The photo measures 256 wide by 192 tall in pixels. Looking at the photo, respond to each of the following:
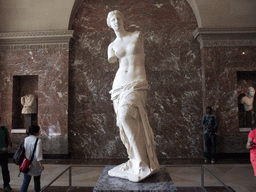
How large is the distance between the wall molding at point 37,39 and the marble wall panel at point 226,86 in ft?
15.9

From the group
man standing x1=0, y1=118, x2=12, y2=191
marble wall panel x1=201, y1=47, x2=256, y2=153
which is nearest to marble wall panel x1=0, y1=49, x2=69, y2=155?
man standing x1=0, y1=118, x2=12, y2=191

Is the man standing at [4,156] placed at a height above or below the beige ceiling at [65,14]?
below

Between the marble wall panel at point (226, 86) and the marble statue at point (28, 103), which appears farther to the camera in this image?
the marble statue at point (28, 103)

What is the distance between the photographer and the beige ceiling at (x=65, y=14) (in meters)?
7.98

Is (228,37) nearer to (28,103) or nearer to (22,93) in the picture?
(28,103)

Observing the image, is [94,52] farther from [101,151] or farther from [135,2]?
[101,151]

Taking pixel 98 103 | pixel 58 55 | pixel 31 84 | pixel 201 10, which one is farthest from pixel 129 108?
pixel 31 84

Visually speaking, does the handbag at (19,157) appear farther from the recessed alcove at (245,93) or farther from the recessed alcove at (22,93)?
the recessed alcove at (245,93)

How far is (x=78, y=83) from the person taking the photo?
325 inches

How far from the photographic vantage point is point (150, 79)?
814 cm

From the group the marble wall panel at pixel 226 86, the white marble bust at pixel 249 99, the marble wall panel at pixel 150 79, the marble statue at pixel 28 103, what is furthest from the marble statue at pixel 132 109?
the white marble bust at pixel 249 99

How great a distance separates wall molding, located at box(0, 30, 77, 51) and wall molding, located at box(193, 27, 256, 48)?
4.59 metres

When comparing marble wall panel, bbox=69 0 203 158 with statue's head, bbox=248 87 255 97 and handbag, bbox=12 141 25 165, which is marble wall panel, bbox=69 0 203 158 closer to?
statue's head, bbox=248 87 255 97

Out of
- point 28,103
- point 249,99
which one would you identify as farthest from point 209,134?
point 28,103
